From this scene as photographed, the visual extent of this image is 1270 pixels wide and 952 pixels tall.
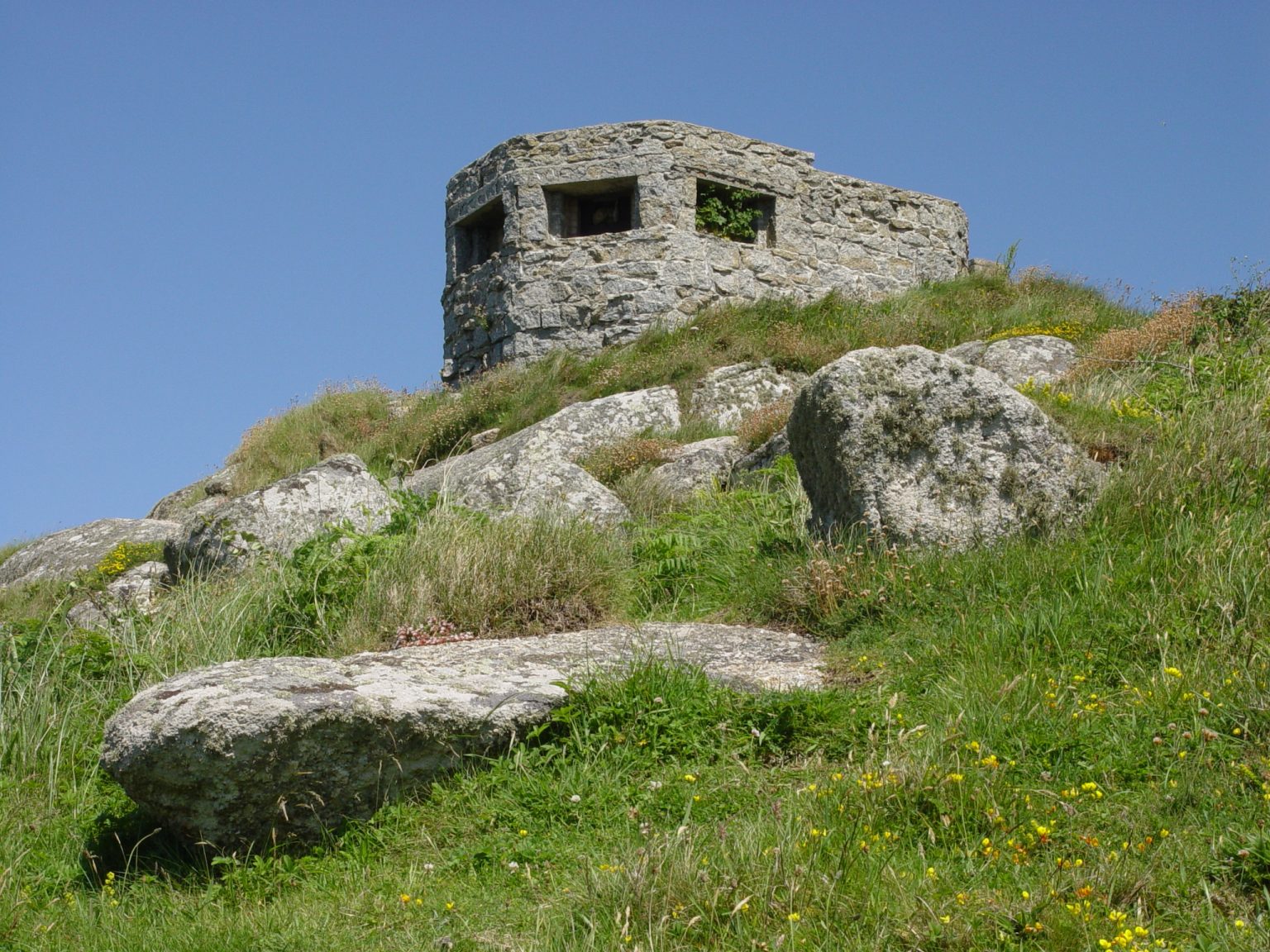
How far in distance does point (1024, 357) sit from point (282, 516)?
24.6 ft

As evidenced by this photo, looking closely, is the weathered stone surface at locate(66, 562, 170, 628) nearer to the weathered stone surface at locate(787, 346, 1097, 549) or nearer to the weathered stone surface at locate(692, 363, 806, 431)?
the weathered stone surface at locate(787, 346, 1097, 549)

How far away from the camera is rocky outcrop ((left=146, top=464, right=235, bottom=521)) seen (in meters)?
15.1

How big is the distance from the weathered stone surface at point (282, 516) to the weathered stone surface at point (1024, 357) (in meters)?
6.09

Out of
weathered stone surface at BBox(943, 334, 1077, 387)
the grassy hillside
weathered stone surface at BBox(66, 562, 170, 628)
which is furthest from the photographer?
weathered stone surface at BBox(943, 334, 1077, 387)

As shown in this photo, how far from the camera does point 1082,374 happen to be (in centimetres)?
972

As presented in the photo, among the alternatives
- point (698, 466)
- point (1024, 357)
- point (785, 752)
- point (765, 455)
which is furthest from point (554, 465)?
point (1024, 357)

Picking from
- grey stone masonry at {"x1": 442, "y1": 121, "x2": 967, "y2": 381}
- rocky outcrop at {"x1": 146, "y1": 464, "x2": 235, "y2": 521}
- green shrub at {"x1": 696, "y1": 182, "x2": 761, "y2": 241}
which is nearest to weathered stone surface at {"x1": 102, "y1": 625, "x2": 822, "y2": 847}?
rocky outcrop at {"x1": 146, "y1": 464, "x2": 235, "y2": 521}

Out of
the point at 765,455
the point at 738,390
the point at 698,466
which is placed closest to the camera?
the point at 765,455

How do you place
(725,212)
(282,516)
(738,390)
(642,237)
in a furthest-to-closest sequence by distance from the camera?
(725,212)
(642,237)
(738,390)
(282,516)

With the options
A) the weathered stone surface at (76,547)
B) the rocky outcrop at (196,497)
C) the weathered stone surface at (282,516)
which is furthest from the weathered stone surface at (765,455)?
the rocky outcrop at (196,497)

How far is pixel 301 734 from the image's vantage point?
4.50 metres

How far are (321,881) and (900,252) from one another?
575 inches

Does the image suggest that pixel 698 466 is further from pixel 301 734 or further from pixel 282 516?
pixel 301 734

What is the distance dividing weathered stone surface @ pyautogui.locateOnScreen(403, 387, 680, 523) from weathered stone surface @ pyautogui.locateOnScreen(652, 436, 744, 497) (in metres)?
0.84
